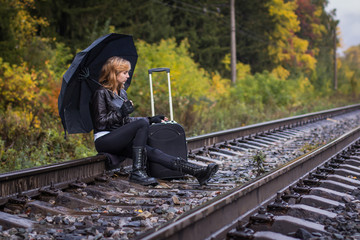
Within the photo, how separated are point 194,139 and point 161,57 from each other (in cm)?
926

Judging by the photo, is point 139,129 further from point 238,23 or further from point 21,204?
point 238,23

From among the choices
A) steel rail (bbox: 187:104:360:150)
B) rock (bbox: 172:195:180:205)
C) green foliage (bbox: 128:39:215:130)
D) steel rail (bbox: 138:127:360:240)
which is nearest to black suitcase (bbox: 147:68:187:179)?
rock (bbox: 172:195:180:205)

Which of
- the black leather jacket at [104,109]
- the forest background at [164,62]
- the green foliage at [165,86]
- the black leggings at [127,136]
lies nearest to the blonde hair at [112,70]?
the black leather jacket at [104,109]

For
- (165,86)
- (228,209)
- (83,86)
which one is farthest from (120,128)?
(165,86)

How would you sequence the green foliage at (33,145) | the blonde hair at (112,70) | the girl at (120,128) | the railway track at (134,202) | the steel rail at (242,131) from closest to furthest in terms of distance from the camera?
the railway track at (134,202) → the girl at (120,128) → the blonde hair at (112,70) → the green foliage at (33,145) → the steel rail at (242,131)

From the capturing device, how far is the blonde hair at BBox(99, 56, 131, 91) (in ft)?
17.4

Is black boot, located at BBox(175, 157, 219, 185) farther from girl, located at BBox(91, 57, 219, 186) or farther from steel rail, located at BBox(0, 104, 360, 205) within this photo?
steel rail, located at BBox(0, 104, 360, 205)

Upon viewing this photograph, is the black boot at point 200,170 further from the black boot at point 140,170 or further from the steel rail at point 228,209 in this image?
the steel rail at point 228,209

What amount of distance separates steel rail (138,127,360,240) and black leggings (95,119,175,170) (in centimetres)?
131

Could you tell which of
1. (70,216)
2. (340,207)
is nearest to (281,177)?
(340,207)

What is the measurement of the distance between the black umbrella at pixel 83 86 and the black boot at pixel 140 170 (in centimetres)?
73

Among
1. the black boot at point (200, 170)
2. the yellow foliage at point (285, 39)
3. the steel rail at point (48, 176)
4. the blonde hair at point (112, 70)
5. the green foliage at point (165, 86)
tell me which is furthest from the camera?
the yellow foliage at point (285, 39)

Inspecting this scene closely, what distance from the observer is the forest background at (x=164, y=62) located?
9.20m

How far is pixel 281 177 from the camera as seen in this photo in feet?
15.0
